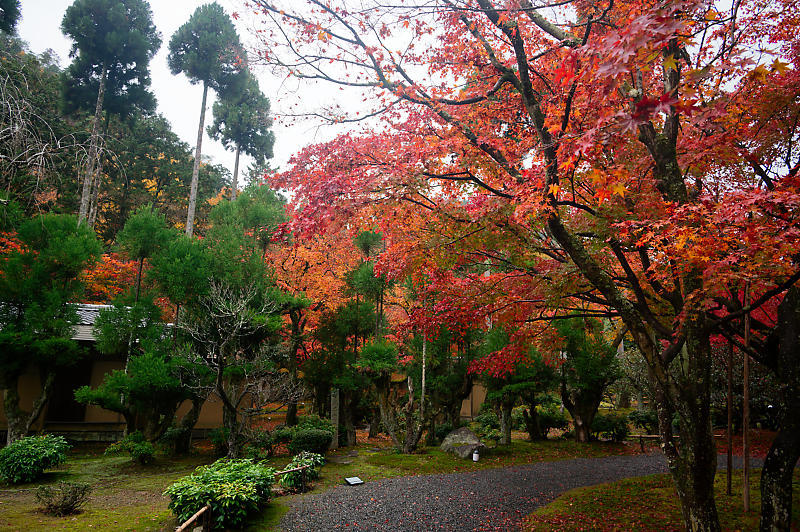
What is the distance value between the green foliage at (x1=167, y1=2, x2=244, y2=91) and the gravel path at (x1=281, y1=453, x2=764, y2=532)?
19000 mm

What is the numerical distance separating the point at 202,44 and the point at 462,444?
2002cm

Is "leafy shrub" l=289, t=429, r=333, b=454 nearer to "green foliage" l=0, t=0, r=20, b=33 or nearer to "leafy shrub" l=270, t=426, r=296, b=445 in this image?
"leafy shrub" l=270, t=426, r=296, b=445

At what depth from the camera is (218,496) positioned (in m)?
5.76

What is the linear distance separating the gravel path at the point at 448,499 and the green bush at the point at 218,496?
2.28ft

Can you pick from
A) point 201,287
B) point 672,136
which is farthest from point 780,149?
point 201,287

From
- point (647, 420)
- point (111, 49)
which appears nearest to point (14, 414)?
point (111, 49)

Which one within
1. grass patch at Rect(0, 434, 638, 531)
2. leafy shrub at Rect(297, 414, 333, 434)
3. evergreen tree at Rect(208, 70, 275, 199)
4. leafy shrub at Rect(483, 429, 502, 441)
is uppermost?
evergreen tree at Rect(208, 70, 275, 199)

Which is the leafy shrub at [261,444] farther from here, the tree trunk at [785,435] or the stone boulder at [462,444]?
the tree trunk at [785,435]

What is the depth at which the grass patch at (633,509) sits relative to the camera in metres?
5.89

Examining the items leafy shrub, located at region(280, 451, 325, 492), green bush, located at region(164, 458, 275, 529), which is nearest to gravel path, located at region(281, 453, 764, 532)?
leafy shrub, located at region(280, 451, 325, 492)

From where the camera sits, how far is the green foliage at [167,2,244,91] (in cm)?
1936

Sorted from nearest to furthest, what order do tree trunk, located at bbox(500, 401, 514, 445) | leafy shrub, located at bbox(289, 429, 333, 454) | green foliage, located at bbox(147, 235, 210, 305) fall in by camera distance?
1. leafy shrub, located at bbox(289, 429, 333, 454)
2. green foliage, located at bbox(147, 235, 210, 305)
3. tree trunk, located at bbox(500, 401, 514, 445)

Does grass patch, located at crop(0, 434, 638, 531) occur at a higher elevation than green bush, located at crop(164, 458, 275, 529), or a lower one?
lower

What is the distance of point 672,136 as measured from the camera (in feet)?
17.2
